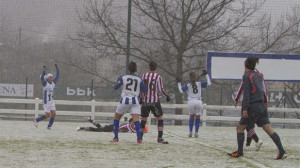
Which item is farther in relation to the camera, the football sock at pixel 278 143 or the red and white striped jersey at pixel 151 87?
the red and white striped jersey at pixel 151 87

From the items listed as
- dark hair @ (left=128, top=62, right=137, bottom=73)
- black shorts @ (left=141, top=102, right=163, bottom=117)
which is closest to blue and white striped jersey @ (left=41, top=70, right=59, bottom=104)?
black shorts @ (left=141, top=102, right=163, bottom=117)

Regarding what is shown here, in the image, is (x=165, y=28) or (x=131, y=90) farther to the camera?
(x=165, y=28)

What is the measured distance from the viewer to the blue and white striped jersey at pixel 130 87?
35.3ft

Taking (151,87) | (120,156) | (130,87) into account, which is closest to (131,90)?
(130,87)

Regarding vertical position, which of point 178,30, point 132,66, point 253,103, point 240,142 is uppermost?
point 178,30

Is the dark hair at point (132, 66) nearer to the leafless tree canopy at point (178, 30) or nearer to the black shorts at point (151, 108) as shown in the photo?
Result: the black shorts at point (151, 108)

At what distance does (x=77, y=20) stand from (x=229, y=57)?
8.90 m

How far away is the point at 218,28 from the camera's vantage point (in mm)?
Result: 22000

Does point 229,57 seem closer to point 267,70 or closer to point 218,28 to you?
point 267,70

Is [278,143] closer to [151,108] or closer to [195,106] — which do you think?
[151,108]

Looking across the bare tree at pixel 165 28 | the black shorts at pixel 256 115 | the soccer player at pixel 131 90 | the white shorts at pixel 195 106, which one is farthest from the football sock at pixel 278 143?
the bare tree at pixel 165 28

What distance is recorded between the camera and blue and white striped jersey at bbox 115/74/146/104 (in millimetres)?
10766

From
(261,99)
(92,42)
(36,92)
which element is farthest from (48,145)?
(36,92)

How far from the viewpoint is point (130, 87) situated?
1077cm
